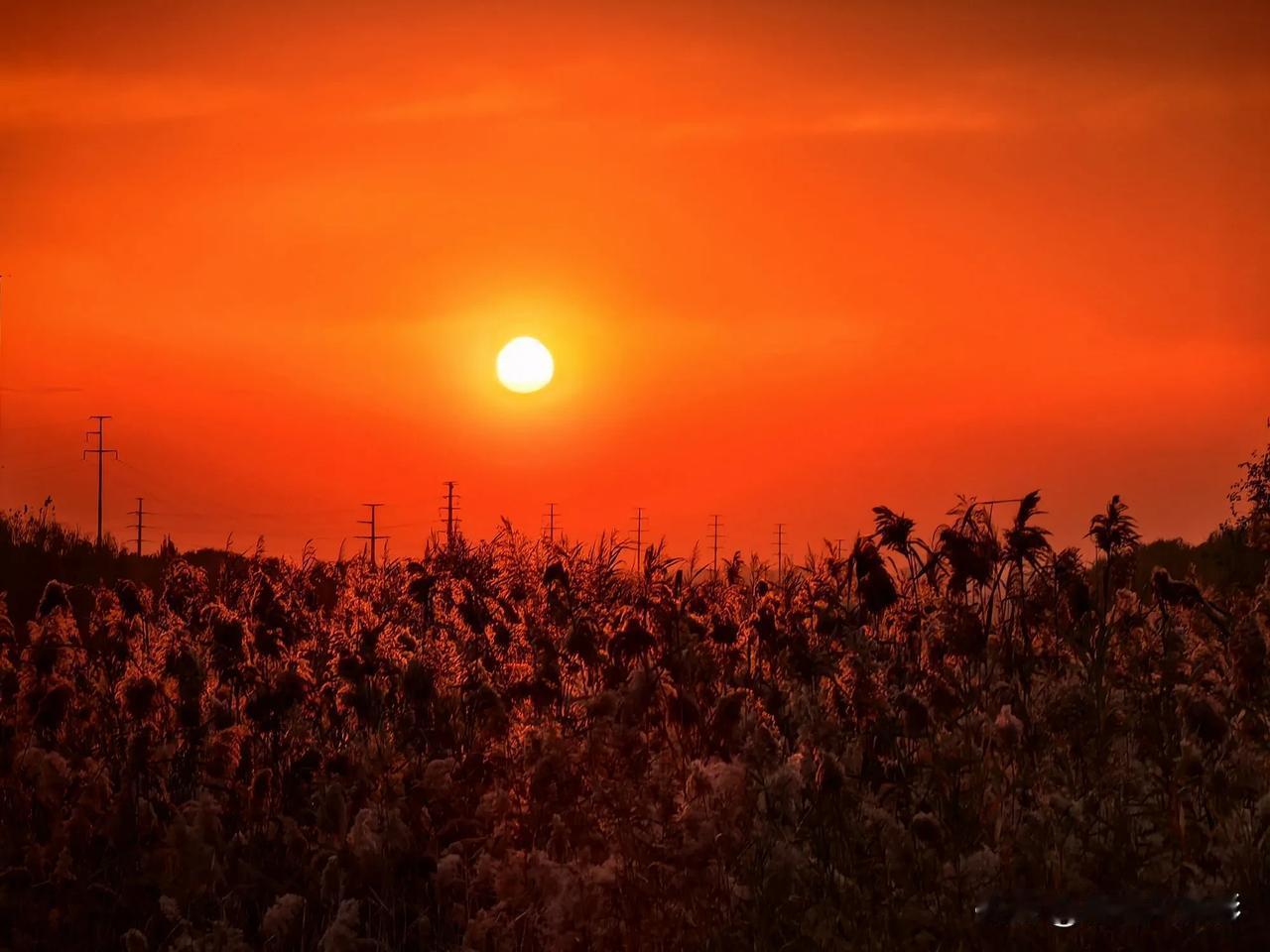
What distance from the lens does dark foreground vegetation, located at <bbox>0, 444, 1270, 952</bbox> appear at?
25.6ft

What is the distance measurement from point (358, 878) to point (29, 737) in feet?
9.26

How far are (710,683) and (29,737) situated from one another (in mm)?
4219

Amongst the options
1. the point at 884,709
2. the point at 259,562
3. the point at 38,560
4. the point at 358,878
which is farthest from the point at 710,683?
the point at 38,560

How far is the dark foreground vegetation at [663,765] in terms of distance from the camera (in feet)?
25.6

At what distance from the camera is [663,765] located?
903 cm

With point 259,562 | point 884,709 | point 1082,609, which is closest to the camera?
point 884,709

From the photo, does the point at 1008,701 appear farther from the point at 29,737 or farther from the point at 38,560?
the point at 38,560

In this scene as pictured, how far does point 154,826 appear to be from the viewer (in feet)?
31.1

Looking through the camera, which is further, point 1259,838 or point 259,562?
point 259,562

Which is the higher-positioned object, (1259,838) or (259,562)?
(259,562)

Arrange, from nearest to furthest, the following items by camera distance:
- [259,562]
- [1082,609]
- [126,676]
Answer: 1. [1082,609]
2. [126,676]
3. [259,562]

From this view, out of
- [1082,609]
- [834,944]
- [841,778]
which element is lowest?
[834,944]

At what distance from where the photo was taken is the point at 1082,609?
9.75 metres

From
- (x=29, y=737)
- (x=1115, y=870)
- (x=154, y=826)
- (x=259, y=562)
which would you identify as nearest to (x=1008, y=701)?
(x=1115, y=870)
